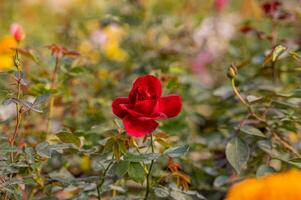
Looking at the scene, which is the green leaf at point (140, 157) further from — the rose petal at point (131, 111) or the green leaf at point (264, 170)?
the green leaf at point (264, 170)

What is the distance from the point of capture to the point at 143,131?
91 centimetres

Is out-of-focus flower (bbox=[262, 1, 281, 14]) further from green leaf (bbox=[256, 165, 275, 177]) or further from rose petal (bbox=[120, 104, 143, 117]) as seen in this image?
rose petal (bbox=[120, 104, 143, 117])

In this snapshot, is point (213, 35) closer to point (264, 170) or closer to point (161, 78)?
point (161, 78)

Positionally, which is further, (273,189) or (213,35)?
(213,35)

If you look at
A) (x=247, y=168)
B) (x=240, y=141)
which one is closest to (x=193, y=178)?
(x=247, y=168)

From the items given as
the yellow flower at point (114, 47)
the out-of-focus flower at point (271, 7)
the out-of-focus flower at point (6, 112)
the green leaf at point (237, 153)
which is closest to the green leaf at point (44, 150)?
the green leaf at point (237, 153)

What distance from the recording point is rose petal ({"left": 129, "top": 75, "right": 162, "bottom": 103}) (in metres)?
0.94

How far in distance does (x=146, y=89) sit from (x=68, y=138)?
18cm

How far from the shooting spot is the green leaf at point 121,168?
3.12 feet

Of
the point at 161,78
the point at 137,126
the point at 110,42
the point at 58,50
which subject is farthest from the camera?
the point at 110,42

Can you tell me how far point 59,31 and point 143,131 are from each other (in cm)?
120

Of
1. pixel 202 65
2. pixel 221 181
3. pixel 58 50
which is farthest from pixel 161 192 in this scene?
pixel 202 65

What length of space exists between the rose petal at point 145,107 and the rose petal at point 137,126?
0.06ft

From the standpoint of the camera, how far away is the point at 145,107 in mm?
935
